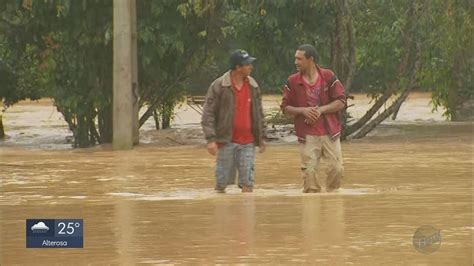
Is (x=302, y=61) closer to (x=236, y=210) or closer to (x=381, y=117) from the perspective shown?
(x=236, y=210)

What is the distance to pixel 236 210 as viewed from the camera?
526 inches

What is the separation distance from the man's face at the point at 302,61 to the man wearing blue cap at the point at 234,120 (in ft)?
1.73

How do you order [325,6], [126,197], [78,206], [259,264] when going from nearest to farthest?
1. [259,264]
2. [78,206]
3. [126,197]
4. [325,6]

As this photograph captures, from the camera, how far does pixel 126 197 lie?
15656 mm

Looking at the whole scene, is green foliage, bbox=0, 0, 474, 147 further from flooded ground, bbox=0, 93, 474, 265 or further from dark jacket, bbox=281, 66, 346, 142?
dark jacket, bbox=281, 66, 346, 142

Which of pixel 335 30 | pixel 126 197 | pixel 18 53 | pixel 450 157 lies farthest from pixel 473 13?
pixel 126 197

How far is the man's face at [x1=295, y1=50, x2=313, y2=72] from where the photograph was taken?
48.4 feet

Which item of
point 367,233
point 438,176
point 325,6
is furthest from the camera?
point 325,6

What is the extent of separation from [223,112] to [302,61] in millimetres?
972

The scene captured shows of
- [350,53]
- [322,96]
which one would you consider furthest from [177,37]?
[322,96]

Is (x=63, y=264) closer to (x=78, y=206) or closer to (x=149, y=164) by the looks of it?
(x=78, y=206)

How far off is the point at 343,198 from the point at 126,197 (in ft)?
8.18

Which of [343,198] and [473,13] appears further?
[473,13]

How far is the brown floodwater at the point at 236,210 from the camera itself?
34.5ft
